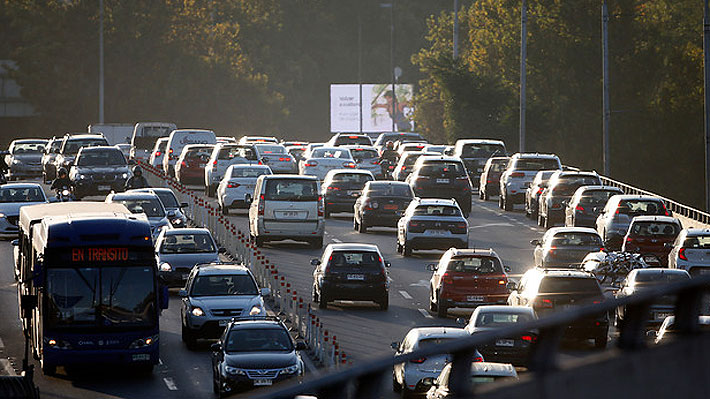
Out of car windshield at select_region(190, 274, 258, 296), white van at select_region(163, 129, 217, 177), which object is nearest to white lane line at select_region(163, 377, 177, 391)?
car windshield at select_region(190, 274, 258, 296)

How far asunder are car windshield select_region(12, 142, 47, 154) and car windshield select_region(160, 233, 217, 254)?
3417 cm

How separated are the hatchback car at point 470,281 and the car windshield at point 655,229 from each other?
6.51 meters

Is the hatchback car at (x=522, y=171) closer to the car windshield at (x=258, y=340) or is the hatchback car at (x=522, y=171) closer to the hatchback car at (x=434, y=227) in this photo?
the hatchback car at (x=434, y=227)

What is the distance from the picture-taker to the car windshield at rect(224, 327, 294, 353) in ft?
78.4

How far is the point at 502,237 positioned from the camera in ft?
151

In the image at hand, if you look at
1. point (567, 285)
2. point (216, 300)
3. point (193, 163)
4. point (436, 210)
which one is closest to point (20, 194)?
point (193, 163)

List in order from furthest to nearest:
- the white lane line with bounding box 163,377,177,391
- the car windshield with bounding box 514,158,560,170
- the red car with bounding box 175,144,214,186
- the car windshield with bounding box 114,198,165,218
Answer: the red car with bounding box 175,144,214,186, the car windshield with bounding box 514,158,560,170, the car windshield with bounding box 114,198,165,218, the white lane line with bounding box 163,377,177,391

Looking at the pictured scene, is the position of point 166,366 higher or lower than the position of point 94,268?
lower

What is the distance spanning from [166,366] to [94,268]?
3255 millimetres

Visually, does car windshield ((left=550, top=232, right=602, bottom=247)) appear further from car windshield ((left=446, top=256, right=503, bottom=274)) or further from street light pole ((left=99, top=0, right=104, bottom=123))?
street light pole ((left=99, top=0, right=104, bottom=123))

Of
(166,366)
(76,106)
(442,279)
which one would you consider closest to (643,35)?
(76,106)

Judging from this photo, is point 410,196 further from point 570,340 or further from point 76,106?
point 76,106

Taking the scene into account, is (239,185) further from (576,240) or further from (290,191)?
(576,240)

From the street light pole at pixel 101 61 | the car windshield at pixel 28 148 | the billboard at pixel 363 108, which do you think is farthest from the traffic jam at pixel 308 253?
the billboard at pixel 363 108
